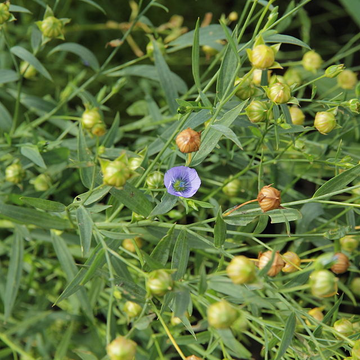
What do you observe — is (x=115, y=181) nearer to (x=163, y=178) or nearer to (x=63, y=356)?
(x=163, y=178)

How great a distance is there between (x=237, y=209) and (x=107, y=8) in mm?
1325

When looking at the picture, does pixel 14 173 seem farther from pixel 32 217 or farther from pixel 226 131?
pixel 226 131

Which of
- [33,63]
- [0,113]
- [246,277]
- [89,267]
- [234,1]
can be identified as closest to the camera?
[246,277]

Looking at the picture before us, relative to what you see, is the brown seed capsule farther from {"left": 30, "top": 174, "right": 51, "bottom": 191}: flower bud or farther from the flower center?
{"left": 30, "top": 174, "right": 51, "bottom": 191}: flower bud

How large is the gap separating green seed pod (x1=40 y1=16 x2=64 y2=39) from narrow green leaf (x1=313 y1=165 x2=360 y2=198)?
78cm

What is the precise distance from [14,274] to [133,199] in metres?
0.48

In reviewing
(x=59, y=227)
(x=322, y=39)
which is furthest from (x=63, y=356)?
(x=322, y=39)

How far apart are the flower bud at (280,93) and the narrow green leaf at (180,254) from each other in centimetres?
33

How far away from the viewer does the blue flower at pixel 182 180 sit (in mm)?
958

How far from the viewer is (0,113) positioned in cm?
138

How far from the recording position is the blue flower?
37.7 inches

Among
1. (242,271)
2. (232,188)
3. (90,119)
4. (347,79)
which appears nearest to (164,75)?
(90,119)

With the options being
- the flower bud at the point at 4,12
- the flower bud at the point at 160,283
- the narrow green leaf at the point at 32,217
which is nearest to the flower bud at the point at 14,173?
the narrow green leaf at the point at 32,217

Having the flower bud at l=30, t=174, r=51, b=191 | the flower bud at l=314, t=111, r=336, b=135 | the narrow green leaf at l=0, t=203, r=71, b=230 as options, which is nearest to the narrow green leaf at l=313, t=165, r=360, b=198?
the flower bud at l=314, t=111, r=336, b=135
